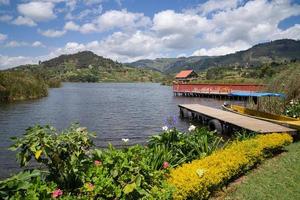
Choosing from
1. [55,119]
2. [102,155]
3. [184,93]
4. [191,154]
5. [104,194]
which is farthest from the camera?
[184,93]

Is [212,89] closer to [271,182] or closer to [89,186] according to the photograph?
[271,182]

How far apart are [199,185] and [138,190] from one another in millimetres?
1826

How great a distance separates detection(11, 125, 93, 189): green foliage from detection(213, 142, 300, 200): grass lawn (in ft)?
11.6

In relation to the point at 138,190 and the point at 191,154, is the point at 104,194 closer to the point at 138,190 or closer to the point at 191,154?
the point at 138,190

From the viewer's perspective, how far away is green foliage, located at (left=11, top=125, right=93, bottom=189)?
4980 millimetres

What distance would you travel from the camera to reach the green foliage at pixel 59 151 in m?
4.98

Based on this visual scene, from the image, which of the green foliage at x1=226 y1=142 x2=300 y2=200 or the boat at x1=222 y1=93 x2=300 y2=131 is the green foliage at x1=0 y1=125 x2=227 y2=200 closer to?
the green foliage at x1=226 y1=142 x2=300 y2=200

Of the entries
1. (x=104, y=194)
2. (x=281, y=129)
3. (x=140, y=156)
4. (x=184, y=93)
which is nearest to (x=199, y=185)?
(x=140, y=156)

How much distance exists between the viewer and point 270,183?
8219 millimetres

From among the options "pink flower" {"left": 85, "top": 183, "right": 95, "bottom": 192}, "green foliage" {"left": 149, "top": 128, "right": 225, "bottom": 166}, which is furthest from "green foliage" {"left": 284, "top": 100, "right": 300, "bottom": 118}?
"pink flower" {"left": 85, "top": 183, "right": 95, "bottom": 192}

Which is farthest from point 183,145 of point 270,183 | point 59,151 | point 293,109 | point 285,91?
point 285,91

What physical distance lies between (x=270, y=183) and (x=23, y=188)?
20.9 ft

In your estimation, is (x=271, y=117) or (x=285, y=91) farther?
(x=285, y=91)

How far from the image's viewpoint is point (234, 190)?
305 inches
